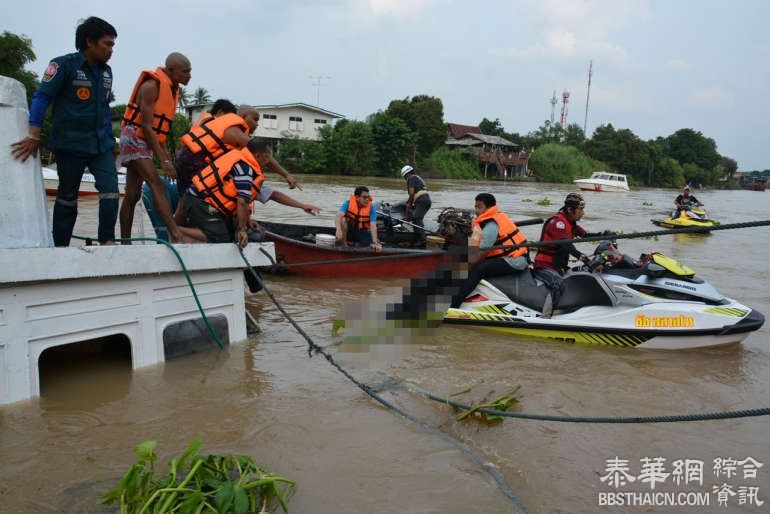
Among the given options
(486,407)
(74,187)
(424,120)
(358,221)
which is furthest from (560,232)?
(424,120)

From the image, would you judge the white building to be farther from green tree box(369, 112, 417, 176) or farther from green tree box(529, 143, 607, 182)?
green tree box(529, 143, 607, 182)

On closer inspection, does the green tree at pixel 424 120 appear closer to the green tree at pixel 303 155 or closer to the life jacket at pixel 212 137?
the green tree at pixel 303 155

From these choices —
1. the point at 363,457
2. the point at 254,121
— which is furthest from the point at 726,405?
the point at 254,121

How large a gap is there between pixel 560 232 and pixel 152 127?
3.99 metres

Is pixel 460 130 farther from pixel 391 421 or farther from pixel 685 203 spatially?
pixel 391 421

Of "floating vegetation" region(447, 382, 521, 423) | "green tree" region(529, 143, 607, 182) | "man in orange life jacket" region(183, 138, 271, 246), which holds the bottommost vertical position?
"floating vegetation" region(447, 382, 521, 423)

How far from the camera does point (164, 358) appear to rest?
4.57m

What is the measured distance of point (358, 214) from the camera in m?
8.86

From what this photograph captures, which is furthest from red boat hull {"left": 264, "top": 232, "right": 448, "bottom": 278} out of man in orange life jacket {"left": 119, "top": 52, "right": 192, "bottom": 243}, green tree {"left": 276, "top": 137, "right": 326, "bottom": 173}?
green tree {"left": 276, "top": 137, "right": 326, "bottom": 173}

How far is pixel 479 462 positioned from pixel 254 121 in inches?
160

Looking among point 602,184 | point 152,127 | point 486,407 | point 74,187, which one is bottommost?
point 486,407

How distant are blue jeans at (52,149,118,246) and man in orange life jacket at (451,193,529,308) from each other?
3153 mm

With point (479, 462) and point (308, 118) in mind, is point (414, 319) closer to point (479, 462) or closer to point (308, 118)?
point (479, 462)

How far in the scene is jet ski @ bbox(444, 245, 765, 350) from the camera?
5625mm
